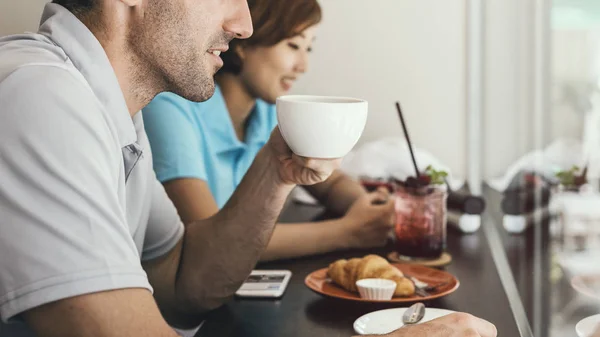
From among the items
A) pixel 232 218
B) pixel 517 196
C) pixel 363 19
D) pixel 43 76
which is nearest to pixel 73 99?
pixel 43 76

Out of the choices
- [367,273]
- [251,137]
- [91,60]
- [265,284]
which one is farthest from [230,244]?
[251,137]

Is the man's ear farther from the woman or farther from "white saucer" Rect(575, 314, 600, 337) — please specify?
"white saucer" Rect(575, 314, 600, 337)

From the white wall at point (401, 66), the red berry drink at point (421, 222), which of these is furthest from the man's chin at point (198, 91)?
the white wall at point (401, 66)

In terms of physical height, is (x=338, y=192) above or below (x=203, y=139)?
below

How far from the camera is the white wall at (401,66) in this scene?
2.89m

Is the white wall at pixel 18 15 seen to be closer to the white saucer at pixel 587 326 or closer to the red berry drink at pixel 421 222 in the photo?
the red berry drink at pixel 421 222

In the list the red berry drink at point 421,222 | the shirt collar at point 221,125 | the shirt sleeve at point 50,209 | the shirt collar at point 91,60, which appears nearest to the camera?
the shirt sleeve at point 50,209

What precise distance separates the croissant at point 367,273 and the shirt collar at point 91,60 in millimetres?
434

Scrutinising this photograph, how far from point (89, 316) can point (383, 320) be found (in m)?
0.43

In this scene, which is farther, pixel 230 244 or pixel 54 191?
pixel 230 244

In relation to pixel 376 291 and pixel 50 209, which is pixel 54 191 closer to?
pixel 50 209

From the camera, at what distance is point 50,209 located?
0.82 meters

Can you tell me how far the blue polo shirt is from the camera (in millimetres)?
1636

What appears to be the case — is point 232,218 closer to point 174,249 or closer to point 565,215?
point 174,249
